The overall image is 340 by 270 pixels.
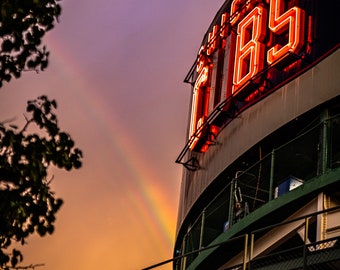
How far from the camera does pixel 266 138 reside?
2494 cm

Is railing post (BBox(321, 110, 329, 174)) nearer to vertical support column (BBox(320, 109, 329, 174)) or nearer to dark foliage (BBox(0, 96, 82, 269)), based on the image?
vertical support column (BBox(320, 109, 329, 174))

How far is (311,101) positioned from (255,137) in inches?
124

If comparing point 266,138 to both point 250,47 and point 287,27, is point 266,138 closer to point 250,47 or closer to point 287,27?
point 287,27

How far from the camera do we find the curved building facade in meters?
20.8

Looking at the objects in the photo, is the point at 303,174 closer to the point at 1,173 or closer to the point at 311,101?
the point at 311,101

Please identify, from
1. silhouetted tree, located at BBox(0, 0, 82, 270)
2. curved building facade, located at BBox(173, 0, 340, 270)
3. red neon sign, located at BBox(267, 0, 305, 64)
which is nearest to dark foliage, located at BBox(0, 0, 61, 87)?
silhouetted tree, located at BBox(0, 0, 82, 270)

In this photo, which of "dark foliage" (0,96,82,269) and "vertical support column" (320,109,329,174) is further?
"vertical support column" (320,109,329,174)

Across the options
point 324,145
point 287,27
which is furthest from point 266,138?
point 324,145

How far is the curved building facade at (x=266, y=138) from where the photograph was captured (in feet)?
68.1

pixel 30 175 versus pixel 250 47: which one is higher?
pixel 250 47

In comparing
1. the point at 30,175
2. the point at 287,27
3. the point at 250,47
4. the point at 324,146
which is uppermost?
the point at 250,47

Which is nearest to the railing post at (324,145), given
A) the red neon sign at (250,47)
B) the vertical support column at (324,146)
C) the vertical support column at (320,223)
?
the vertical support column at (324,146)

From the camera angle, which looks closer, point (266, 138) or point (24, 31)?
point (24, 31)

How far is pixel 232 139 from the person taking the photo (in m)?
27.3
